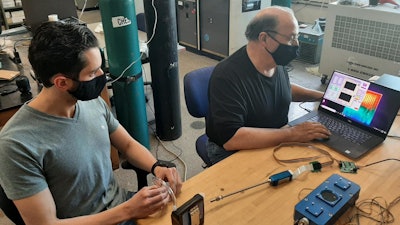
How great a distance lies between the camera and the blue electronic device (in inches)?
37.6

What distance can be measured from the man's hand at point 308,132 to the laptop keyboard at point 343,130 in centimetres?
7

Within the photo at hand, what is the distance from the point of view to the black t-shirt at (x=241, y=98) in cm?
145

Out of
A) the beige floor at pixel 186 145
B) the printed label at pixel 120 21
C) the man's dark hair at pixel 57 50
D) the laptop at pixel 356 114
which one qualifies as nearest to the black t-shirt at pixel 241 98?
the laptop at pixel 356 114

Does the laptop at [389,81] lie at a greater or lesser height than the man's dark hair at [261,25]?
lesser

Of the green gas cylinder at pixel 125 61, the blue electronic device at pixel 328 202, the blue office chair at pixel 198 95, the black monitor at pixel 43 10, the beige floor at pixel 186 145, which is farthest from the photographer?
the black monitor at pixel 43 10

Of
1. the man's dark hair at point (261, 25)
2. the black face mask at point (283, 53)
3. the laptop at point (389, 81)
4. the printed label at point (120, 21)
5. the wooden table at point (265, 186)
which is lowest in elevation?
the wooden table at point (265, 186)

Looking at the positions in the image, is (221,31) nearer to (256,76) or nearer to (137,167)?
(256,76)

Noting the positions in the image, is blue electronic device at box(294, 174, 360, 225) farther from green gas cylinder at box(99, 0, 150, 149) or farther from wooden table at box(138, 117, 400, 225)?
green gas cylinder at box(99, 0, 150, 149)

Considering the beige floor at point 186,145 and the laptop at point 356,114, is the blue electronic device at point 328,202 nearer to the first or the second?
the laptop at point 356,114

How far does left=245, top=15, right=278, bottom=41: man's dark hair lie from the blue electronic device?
0.74 m

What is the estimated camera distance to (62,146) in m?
1.09

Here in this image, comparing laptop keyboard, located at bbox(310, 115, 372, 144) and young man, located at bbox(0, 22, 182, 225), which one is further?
laptop keyboard, located at bbox(310, 115, 372, 144)

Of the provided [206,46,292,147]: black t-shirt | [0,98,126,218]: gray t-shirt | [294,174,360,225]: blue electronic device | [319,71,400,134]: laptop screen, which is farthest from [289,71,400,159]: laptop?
[0,98,126,218]: gray t-shirt

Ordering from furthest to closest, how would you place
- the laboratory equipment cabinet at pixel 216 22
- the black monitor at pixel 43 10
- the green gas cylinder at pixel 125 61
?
the laboratory equipment cabinet at pixel 216 22, the black monitor at pixel 43 10, the green gas cylinder at pixel 125 61
